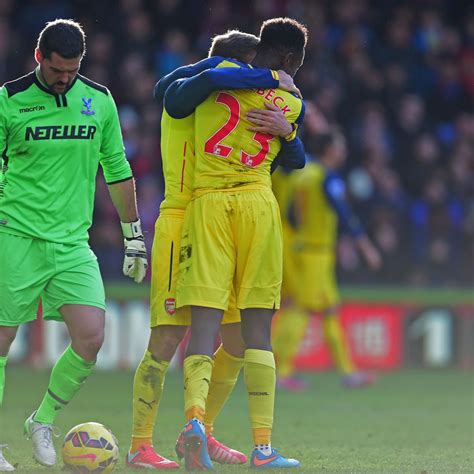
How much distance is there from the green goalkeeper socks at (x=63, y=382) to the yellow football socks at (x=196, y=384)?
25.1 inches

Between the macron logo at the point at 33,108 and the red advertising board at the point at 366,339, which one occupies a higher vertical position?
the macron logo at the point at 33,108

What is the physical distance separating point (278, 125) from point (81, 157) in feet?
3.44

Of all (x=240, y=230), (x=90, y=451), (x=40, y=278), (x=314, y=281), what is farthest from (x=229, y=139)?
(x=314, y=281)

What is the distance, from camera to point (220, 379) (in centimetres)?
738

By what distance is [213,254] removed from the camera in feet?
22.2

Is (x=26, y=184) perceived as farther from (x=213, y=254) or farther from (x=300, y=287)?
(x=300, y=287)

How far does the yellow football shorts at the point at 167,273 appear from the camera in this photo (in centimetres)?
694

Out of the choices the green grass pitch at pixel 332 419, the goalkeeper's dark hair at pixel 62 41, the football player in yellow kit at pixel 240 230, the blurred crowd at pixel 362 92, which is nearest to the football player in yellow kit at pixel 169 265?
the football player in yellow kit at pixel 240 230

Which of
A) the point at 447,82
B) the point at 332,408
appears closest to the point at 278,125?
the point at 332,408

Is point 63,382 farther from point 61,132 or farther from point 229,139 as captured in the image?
point 229,139

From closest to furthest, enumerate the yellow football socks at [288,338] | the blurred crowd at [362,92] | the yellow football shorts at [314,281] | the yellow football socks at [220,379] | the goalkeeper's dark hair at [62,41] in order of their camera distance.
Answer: the goalkeeper's dark hair at [62,41] → the yellow football socks at [220,379] → the yellow football socks at [288,338] → the yellow football shorts at [314,281] → the blurred crowd at [362,92]

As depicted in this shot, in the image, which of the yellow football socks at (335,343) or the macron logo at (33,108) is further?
the yellow football socks at (335,343)

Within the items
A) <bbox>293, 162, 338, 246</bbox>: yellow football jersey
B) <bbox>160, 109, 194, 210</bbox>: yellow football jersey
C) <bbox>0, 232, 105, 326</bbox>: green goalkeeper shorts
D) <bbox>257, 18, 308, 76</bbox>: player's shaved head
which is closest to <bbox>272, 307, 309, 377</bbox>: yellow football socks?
<bbox>293, 162, 338, 246</bbox>: yellow football jersey

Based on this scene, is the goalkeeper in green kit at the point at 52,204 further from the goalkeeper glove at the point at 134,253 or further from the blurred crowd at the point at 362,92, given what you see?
the blurred crowd at the point at 362,92
